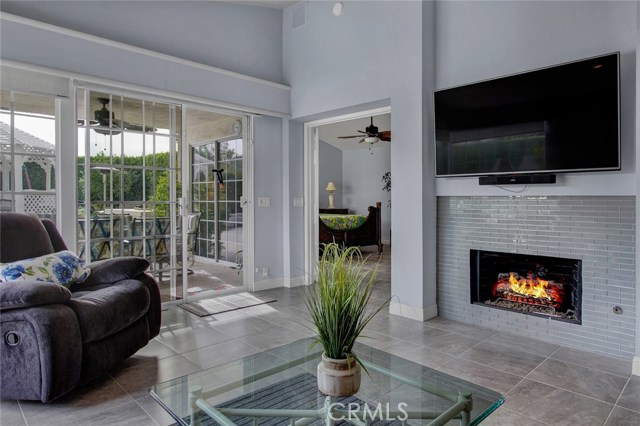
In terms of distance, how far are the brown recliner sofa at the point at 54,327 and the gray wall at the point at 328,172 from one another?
792cm

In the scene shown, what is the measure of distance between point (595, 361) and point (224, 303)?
3.30 m

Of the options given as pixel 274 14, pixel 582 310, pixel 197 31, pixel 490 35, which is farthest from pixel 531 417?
pixel 274 14

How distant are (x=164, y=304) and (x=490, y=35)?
156 inches

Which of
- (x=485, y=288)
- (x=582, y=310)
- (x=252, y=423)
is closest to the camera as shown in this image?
(x=252, y=423)

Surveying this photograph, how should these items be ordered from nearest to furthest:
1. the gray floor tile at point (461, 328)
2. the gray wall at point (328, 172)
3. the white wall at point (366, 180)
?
the gray floor tile at point (461, 328)
the white wall at point (366, 180)
the gray wall at point (328, 172)

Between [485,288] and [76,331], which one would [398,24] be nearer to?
[485,288]

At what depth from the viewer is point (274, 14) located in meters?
5.03

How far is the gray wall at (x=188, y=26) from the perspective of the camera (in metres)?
3.49

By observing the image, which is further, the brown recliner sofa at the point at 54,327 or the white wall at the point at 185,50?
the white wall at the point at 185,50

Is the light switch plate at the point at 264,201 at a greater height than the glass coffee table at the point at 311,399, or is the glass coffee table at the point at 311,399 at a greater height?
the light switch plate at the point at 264,201

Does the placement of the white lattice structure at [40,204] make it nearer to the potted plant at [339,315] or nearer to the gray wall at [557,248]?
the potted plant at [339,315]

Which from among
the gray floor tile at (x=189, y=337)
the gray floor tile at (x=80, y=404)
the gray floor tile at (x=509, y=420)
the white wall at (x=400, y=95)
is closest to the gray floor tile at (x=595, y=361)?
the gray floor tile at (x=509, y=420)

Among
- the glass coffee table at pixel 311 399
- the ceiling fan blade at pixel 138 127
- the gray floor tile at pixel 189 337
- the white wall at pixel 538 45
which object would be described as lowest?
the gray floor tile at pixel 189 337

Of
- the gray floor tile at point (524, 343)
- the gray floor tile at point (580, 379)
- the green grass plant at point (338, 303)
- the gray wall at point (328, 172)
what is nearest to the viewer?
the green grass plant at point (338, 303)
